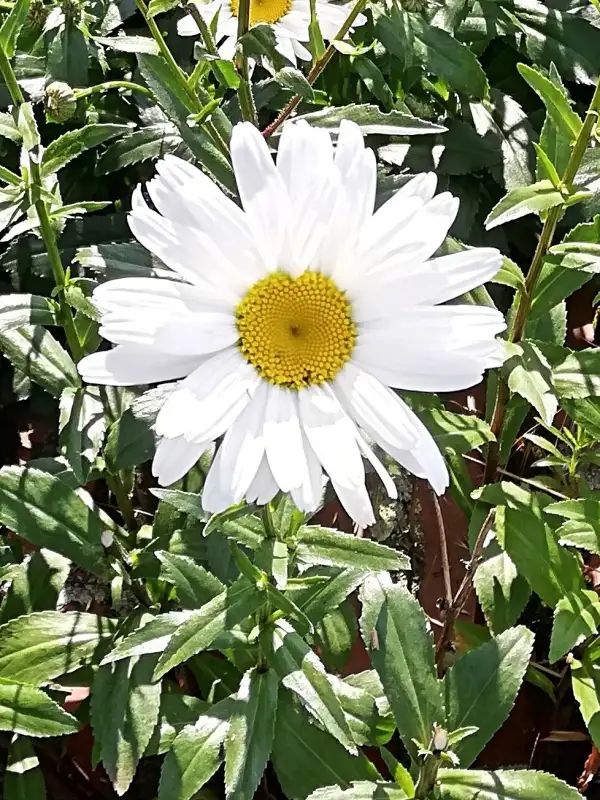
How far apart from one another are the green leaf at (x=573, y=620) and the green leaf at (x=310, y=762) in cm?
22

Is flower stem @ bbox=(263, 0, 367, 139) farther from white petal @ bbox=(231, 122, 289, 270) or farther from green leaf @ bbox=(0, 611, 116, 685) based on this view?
green leaf @ bbox=(0, 611, 116, 685)

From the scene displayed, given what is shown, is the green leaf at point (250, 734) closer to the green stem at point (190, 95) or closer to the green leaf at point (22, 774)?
the green leaf at point (22, 774)

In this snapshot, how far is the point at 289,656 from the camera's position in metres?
0.77

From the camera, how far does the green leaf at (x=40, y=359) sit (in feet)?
3.15

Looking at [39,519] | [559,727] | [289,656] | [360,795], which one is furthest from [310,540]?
[559,727]

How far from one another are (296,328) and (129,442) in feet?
0.84

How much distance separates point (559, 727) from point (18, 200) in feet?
2.98

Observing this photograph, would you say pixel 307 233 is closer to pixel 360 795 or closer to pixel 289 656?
pixel 289 656

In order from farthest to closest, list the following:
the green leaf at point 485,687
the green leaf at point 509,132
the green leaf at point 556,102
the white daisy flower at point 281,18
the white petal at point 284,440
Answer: the green leaf at point 509,132, the white daisy flower at point 281,18, the green leaf at point 485,687, the green leaf at point 556,102, the white petal at point 284,440

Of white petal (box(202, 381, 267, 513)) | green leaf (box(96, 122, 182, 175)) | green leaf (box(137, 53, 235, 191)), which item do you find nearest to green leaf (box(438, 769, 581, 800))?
white petal (box(202, 381, 267, 513))

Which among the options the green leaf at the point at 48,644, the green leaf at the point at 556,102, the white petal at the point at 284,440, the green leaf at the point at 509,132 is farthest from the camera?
the green leaf at the point at 509,132

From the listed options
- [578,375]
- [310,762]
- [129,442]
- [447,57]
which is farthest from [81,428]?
[447,57]

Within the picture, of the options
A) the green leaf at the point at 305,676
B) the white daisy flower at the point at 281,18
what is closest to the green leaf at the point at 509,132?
the white daisy flower at the point at 281,18

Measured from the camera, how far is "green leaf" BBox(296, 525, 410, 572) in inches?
29.0
